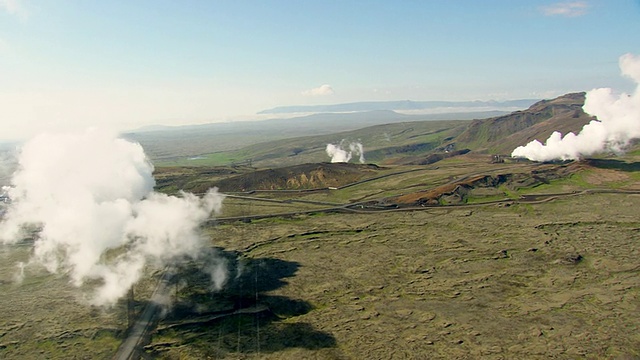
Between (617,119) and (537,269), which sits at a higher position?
(617,119)

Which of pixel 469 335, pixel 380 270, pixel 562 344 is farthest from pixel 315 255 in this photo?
pixel 562 344

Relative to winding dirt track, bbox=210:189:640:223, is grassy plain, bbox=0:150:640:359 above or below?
below

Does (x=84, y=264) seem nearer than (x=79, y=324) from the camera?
No

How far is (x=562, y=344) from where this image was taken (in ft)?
171

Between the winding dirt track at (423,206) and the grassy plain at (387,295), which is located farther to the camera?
the winding dirt track at (423,206)

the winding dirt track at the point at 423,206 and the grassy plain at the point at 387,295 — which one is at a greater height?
the winding dirt track at the point at 423,206

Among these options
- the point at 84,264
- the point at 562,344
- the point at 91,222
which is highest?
the point at 91,222

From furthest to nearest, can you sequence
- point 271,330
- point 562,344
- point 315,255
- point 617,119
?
point 617,119, point 315,255, point 271,330, point 562,344

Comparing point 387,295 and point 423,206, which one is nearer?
point 387,295

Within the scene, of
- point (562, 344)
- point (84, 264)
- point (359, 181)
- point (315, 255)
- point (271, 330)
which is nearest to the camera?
point (562, 344)

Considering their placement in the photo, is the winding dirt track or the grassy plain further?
the winding dirt track

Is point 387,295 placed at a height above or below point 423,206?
below

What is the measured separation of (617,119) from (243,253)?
197 m

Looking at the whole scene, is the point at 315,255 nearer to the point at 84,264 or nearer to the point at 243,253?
the point at 243,253
